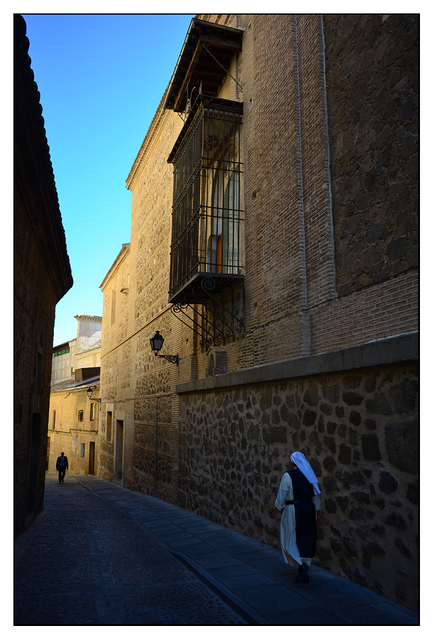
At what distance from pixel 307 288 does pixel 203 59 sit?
645cm

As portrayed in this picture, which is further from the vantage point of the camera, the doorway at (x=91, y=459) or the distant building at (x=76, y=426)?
the doorway at (x=91, y=459)

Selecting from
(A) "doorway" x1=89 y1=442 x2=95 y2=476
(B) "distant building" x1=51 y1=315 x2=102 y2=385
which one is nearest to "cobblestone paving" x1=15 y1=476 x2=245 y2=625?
(A) "doorway" x1=89 y1=442 x2=95 y2=476

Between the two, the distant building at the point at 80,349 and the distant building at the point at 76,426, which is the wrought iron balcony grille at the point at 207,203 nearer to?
the distant building at the point at 76,426

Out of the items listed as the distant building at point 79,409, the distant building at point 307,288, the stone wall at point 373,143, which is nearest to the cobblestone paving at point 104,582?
the distant building at point 307,288

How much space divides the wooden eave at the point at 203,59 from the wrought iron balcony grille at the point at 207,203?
33.5 inches

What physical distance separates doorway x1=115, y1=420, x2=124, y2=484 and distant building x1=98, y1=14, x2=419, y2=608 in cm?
737

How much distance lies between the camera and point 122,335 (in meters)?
21.1

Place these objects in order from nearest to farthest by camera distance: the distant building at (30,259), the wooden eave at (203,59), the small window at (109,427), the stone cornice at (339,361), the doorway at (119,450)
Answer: the stone cornice at (339,361) < the distant building at (30,259) < the wooden eave at (203,59) < the doorway at (119,450) < the small window at (109,427)

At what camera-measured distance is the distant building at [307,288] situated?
452cm

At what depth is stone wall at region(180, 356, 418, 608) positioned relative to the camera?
4.16 meters

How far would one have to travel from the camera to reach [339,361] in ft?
A: 16.7

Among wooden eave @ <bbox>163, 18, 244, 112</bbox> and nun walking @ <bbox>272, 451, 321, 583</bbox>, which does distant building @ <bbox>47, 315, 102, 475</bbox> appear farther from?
nun walking @ <bbox>272, 451, 321, 583</bbox>

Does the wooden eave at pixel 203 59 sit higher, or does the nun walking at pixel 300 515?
the wooden eave at pixel 203 59

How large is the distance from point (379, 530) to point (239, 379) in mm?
3676
